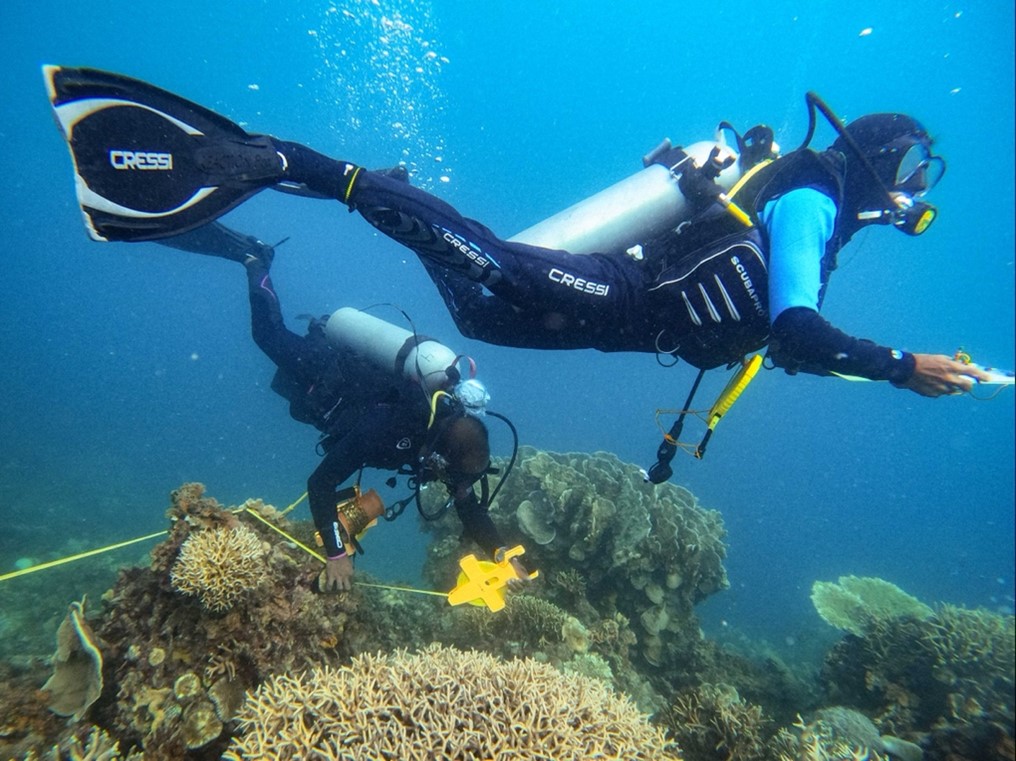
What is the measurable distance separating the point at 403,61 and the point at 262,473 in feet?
156

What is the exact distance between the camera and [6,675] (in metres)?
3.77

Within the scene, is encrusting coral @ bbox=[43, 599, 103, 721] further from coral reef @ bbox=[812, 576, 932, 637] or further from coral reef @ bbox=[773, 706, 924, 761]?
coral reef @ bbox=[812, 576, 932, 637]

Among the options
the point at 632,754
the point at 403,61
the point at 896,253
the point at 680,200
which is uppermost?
the point at 896,253

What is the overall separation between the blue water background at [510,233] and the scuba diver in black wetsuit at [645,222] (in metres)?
13.9

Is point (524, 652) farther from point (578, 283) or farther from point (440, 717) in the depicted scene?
point (578, 283)

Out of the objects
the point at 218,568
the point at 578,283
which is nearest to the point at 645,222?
the point at 578,283

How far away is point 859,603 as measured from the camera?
8.73 metres

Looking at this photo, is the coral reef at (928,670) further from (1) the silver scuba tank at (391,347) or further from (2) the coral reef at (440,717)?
(1) the silver scuba tank at (391,347)

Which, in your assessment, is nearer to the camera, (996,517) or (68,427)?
(68,427)

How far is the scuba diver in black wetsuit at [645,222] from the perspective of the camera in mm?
3119

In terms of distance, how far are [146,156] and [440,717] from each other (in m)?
3.85

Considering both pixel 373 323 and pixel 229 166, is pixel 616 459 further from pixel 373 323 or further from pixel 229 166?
pixel 229 166

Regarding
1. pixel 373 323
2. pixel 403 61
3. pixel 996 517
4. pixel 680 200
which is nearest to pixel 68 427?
pixel 373 323

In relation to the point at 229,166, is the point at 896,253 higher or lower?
higher
